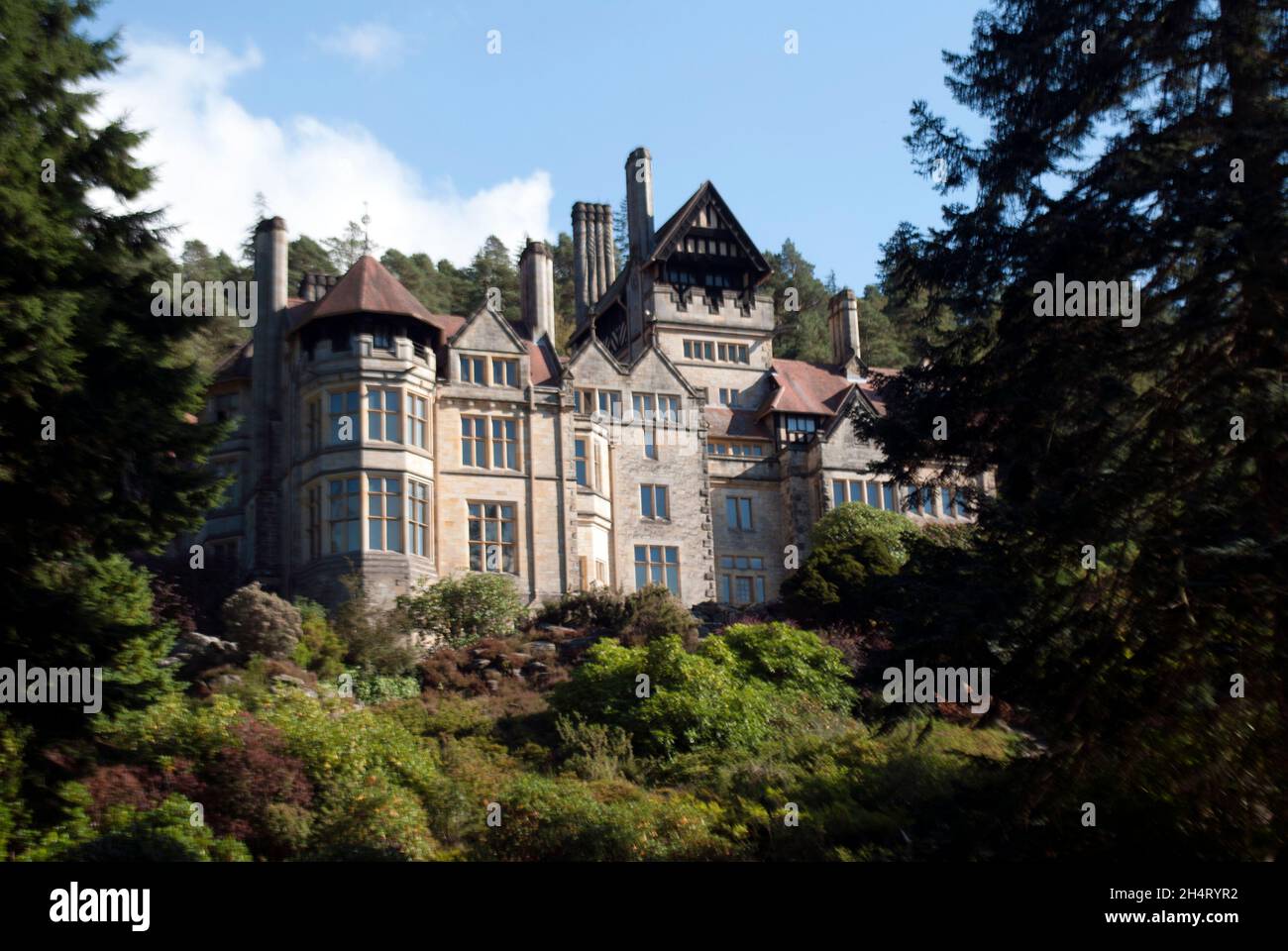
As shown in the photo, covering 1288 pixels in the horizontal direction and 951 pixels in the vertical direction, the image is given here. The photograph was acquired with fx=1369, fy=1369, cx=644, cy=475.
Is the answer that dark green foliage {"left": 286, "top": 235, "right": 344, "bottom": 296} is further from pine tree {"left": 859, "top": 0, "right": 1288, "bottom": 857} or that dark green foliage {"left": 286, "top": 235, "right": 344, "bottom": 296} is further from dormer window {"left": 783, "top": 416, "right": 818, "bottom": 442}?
pine tree {"left": 859, "top": 0, "right": 1288, "bottom": 857}

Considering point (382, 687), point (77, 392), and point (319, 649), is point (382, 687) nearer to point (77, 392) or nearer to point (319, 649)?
point (319, 649)

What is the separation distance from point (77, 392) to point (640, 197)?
3833 centimetres

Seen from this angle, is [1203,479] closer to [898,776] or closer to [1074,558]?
[1074,558]

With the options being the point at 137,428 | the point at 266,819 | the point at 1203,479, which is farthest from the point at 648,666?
the point at 1203,479

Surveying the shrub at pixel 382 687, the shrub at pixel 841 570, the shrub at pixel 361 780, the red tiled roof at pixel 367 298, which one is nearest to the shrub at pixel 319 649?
the shrub at pixel 382 687

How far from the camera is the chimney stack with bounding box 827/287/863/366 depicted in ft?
174

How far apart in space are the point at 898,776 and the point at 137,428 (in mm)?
12853

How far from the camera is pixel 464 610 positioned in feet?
115

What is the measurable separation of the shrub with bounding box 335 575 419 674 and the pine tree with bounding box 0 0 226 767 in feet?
39.9

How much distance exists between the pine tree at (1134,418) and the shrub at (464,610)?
1794cm

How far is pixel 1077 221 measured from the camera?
16.7 m

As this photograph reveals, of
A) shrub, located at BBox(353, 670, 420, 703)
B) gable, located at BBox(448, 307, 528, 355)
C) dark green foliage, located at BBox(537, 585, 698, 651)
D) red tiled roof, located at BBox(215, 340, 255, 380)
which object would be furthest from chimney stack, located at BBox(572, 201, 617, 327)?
shrub, located at BBox(353, 670, 420, 703)

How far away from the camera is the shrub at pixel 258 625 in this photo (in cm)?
2991

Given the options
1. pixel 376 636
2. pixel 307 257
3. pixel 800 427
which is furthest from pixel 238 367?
pixel 307 257
